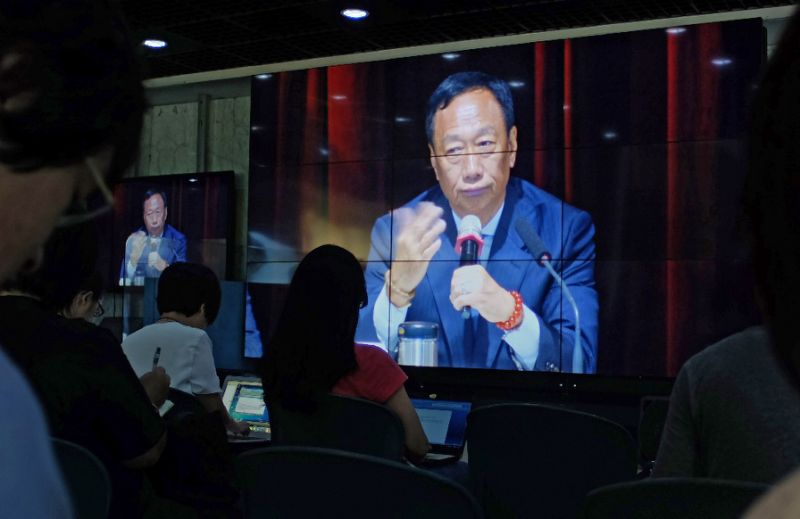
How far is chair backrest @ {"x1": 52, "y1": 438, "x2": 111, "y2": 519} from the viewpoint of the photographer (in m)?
1.47

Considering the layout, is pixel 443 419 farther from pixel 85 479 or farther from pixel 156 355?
pixel 85 479

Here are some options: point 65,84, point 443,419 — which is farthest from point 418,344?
point 65,84

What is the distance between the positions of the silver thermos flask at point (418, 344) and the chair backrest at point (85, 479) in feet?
13.4

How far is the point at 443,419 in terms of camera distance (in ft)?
12.5

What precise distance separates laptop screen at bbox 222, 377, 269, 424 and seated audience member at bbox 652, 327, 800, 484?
8.52 ft

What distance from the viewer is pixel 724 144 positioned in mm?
4801

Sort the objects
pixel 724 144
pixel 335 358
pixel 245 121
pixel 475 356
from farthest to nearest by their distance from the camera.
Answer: pixel 245 121
pixel 475 356
pixel 724 144
pixel 335 358

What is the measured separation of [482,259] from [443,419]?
5.84 ft

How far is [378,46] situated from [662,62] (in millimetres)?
2067

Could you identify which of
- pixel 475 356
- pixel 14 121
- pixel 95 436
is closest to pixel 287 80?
pixel 475 356

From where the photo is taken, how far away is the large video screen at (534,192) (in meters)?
4.87

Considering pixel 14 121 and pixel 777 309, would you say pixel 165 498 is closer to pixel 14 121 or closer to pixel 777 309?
pixel 14 121

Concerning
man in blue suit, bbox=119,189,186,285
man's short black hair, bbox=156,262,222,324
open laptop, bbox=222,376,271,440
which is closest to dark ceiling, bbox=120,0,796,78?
man in blue suit, bbox=119,189,186,285

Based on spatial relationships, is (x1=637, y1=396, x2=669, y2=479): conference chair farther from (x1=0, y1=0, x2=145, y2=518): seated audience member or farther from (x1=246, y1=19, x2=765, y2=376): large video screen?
(x1=0, y1=0, x2=145, y2=518): seated audience member
